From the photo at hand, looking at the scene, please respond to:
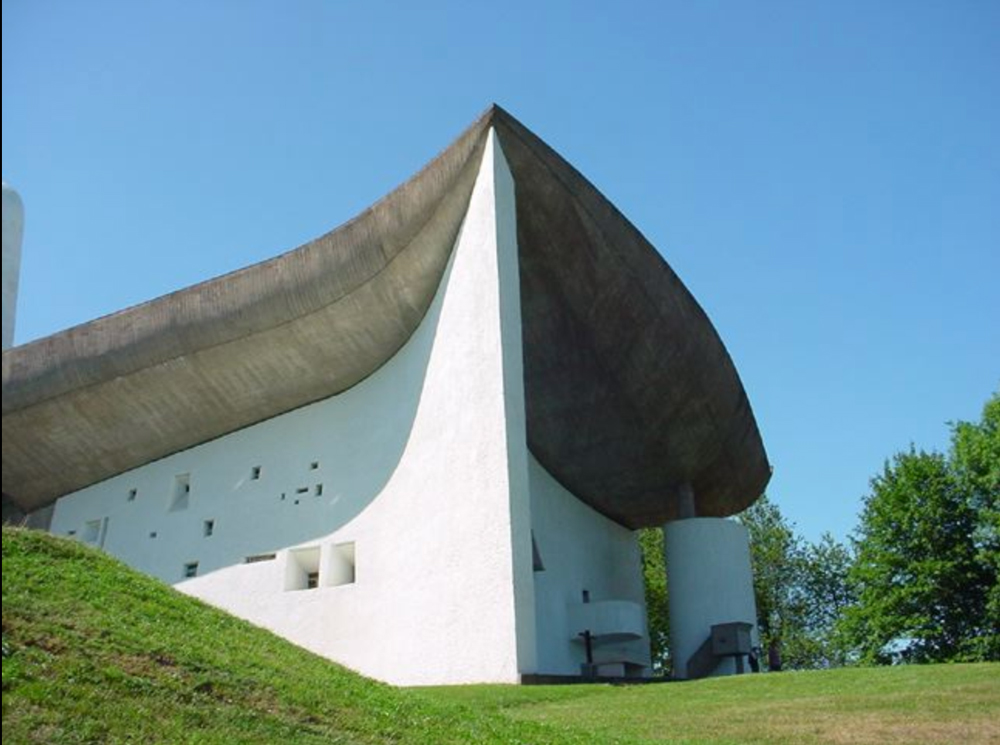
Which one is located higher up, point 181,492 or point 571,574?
point 181,492

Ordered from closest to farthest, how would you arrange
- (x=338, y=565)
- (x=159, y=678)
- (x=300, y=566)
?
(x=159, y=678) → (x=338, y=565) → (x=300, y=566)

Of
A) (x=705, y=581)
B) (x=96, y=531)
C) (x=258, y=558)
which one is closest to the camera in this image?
(x=258, y=558)

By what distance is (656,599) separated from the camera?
38469 mm

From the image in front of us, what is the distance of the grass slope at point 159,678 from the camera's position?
5.89 meters

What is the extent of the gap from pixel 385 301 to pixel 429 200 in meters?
2.69

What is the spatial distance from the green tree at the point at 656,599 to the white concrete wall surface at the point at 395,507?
17406 millimetres

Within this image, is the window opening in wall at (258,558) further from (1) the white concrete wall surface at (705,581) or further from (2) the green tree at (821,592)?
(2) the green tree at (821,592)

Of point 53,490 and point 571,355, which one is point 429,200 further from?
point 53,490

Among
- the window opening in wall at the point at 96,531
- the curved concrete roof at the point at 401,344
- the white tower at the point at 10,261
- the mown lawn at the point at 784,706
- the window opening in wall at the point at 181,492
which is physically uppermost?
the curved concrete roof at the point at 401,344

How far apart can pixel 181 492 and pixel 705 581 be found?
13.6 meters

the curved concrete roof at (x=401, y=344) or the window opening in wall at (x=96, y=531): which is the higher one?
the curved concrete roof at (x=401, y=344)

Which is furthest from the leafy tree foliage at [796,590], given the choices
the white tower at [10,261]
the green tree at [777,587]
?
the white tower at [10,261]

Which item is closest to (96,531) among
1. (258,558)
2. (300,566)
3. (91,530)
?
(91,530)

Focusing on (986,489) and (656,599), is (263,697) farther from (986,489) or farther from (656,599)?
(656,599)
